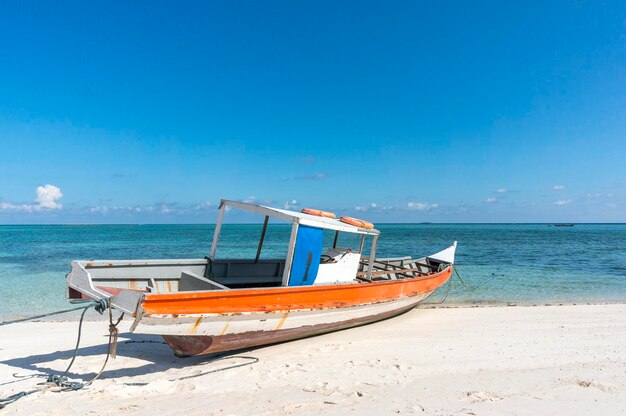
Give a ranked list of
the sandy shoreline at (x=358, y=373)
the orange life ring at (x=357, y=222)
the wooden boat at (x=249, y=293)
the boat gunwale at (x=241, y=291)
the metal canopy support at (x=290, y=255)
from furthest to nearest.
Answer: the orange life ring at (x=357, y=222)
the metal canopy support at (x=290, y=255)
the wooden boat at (x=249, y=293)
the boat gunwale at (x=241, y=291)
the sandy shoreline at (x=358, y=373)

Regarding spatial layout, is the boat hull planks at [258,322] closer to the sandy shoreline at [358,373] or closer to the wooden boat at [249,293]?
the wooden boat at [249,293]

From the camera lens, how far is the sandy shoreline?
15.5 ft

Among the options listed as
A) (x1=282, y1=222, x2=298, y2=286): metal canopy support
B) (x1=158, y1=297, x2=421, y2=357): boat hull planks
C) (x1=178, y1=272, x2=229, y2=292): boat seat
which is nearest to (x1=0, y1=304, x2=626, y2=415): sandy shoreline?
(x1=158, y1=297, x2=421, y2=357): boat hull planks

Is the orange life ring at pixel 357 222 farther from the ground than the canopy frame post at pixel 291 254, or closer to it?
farther from the ground

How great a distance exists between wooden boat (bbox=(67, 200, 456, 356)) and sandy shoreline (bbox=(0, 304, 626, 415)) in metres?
0.46

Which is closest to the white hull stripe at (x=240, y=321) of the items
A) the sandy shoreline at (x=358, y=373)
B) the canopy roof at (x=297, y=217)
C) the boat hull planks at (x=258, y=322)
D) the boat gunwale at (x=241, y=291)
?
the boat hull planks at (x=258, y=322)

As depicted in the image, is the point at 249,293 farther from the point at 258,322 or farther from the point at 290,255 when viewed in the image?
the point at 290,255

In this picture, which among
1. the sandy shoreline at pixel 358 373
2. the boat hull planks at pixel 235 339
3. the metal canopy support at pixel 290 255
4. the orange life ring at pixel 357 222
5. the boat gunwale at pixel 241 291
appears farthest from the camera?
the orange life ring at pixel 357 222

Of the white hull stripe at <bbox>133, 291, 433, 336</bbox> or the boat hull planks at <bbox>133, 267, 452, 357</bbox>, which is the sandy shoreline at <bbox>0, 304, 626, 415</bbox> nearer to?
the boat hull planks at <bbox>133, 267, 452, 357</bbox>

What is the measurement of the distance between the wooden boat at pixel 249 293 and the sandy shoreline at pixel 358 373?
459 mm

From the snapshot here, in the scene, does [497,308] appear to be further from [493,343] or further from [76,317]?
[76,317]

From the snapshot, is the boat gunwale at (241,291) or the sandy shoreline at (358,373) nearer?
the sandy shoreline at (358,373)

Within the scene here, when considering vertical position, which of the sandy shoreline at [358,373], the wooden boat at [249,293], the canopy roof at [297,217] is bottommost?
the sandy shoreline at [358,373]

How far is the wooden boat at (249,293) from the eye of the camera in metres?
5.36
